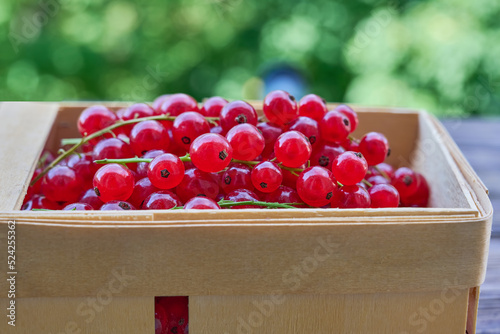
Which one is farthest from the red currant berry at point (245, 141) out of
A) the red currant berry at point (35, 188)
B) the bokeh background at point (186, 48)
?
the bokeh background at point (186, 48)

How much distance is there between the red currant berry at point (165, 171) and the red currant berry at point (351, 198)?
0.21 meters

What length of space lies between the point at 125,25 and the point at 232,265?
2.71 meters

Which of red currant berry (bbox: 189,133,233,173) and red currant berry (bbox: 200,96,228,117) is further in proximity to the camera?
red currant berry (bbox: 200,96,228,117)

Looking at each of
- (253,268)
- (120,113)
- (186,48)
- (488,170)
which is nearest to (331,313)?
(253,268)

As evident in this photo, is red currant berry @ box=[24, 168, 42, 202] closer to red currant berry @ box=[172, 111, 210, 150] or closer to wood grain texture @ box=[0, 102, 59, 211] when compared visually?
A: wood grain texture @ box=[0, 102, 59, 211]

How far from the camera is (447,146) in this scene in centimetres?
91

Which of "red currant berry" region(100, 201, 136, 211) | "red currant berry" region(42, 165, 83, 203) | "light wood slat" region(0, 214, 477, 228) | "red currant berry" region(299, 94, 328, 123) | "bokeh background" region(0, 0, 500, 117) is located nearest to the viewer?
"light wood slat" region(0, 214, 477, 228)

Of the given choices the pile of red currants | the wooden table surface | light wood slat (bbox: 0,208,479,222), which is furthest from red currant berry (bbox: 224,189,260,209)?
the wooden table surface

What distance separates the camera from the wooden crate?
61 centimetres

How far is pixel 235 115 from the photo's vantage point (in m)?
0.84

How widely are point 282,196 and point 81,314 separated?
0.98 ft

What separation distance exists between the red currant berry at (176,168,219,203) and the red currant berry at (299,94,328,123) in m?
0.22

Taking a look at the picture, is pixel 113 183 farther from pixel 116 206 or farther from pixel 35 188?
pixel 35 188

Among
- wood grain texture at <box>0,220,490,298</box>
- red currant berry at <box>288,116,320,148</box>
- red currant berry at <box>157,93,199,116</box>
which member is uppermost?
red currant berry at <box>157,93,199,116</box>
